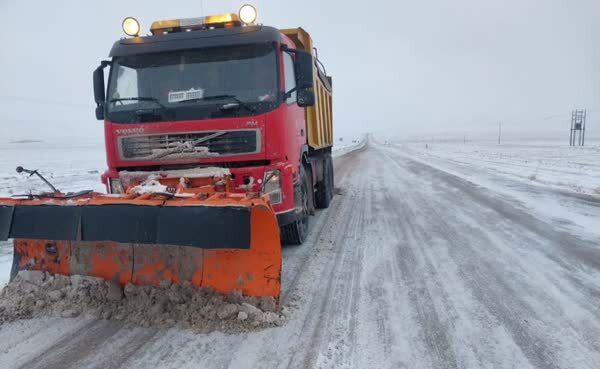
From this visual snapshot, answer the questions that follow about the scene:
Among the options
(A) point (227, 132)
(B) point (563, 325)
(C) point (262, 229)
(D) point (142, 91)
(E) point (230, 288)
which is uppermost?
(D) point (142, 91)

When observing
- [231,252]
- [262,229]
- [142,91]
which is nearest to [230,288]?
[231,252]

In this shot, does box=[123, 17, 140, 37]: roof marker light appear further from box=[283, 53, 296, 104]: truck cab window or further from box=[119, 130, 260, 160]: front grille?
box=[283, 53, 296, 104]: truck cab window

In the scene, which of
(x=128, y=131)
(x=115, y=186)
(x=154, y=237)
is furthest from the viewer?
(x=115, y=186)

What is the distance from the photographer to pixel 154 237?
319 cm

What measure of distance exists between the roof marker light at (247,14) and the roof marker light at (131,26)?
1369mm

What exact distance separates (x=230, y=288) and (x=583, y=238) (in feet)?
16.9

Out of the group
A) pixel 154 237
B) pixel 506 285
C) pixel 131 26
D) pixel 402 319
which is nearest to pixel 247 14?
pixel 131 26

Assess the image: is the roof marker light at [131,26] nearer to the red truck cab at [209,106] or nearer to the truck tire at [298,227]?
the red truck cab at [209,106]

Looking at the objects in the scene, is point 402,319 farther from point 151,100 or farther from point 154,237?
point 151,100

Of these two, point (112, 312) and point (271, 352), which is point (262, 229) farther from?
point (112, 312)

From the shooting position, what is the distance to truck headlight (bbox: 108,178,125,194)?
4797 millimetres

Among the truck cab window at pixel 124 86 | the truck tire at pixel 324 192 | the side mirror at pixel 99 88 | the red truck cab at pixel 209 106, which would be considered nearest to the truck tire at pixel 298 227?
the red truck cab at pixel 209 106

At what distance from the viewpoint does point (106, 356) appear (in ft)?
9.80

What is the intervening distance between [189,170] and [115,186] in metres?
0.99
